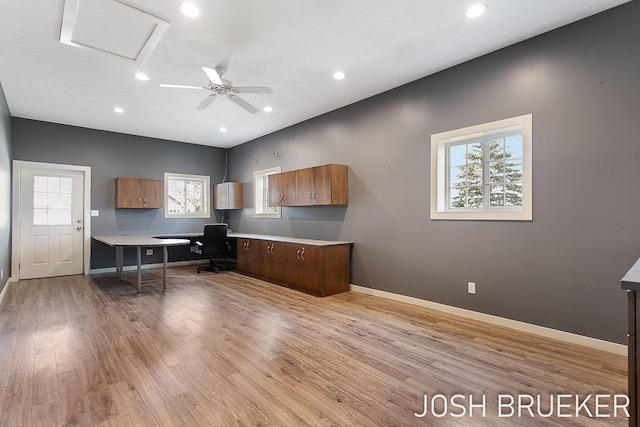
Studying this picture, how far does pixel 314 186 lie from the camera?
5137 mm

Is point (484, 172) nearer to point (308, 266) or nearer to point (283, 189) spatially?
point (308, 266)

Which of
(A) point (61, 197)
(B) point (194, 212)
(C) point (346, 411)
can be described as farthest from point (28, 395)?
(B) point (194, 212)

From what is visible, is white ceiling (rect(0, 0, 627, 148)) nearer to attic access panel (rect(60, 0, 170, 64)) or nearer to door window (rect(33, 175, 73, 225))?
attic access panel (rect(60, 0, 170, 64))

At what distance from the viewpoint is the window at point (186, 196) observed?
7371mm

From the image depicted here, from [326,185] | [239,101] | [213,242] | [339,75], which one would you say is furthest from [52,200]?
[339,75]

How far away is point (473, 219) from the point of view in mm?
3574

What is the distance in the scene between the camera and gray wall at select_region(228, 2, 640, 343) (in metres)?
2.69

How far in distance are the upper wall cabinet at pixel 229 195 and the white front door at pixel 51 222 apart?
2683mm

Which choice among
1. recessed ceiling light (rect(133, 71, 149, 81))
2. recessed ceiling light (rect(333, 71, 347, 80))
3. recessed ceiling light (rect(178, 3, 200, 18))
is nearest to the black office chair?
recessed ceiling light (rect(133, 71, 149, 81))

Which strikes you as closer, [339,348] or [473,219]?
[339,348]

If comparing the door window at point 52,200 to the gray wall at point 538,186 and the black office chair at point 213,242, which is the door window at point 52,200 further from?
the gray wall at point 538,186

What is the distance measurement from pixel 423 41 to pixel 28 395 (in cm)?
426

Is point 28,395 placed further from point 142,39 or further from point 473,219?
point 473,219

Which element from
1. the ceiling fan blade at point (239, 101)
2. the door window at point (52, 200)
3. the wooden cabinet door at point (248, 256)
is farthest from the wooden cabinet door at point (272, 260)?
the door window at point (52, 200)
